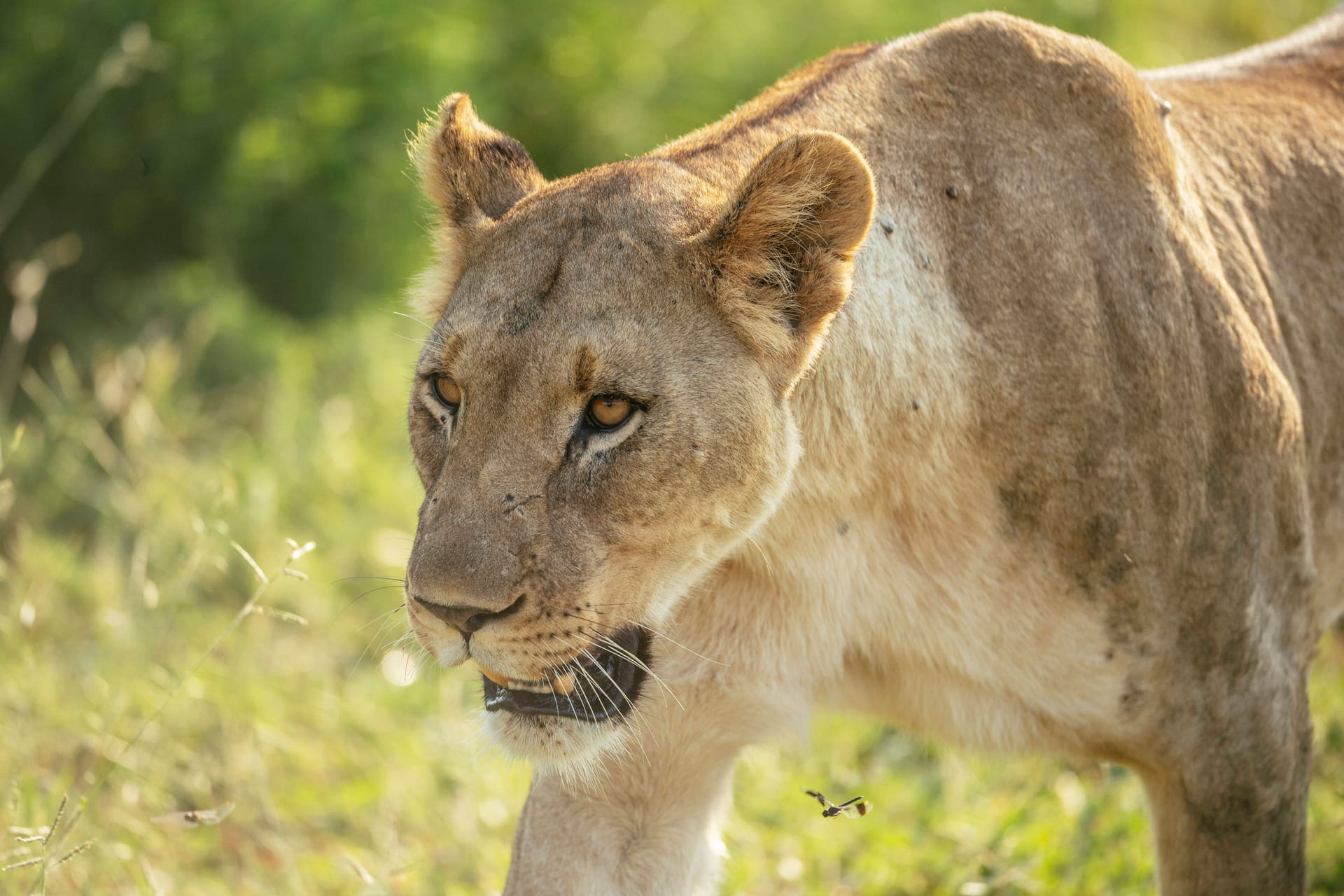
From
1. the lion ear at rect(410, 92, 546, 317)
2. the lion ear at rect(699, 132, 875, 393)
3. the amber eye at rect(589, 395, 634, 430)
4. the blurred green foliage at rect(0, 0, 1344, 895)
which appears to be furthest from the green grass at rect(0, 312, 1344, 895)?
the lion ear at rect(699, 132, 875, 393)

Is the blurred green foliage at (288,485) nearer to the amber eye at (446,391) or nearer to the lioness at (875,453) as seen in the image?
the lioness at (875,453)

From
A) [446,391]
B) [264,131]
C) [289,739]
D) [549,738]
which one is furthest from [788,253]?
[264,131]

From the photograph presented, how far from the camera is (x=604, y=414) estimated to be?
91.4 inches

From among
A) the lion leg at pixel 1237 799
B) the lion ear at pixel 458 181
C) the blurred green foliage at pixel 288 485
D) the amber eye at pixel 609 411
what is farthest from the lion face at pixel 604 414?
the lion leg at pixel 1237 799

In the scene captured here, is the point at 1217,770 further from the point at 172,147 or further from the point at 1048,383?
the point at 172,147

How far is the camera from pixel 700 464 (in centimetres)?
235

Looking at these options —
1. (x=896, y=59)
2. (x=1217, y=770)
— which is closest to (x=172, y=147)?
(x=896, y=59)

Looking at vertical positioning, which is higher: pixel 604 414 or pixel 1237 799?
pixel 604 414

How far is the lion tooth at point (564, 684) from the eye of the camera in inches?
94.6

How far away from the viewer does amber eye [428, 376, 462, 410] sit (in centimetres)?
243

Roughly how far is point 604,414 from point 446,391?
0.29 m

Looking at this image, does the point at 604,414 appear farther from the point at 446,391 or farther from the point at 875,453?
the point at 875,453

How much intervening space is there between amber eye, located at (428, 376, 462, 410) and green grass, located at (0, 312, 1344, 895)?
0.80 feet

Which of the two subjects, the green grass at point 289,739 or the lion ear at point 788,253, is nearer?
the lion ear at point 788,253
